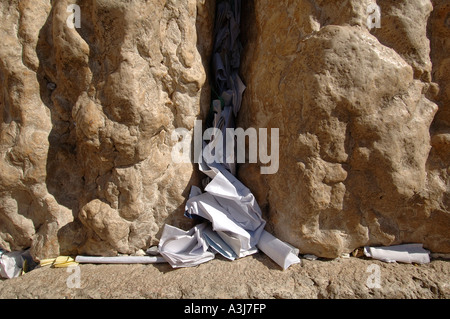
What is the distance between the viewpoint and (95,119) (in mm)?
1375

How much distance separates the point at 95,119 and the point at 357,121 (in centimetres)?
127

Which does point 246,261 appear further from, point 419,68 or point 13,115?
point 13,115

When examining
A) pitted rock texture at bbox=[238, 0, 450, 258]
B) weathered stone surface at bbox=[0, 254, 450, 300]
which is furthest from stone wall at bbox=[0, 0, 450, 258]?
weathered stone surface at bbox=[0, 254, 450, 300]

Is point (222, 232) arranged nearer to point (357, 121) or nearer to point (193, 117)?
point (193, 117)

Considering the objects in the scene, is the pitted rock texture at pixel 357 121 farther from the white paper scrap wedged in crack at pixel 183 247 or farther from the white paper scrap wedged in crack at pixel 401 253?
the white paper scrap wedged in crack at pixel 183 247

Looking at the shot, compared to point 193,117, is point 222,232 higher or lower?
lower

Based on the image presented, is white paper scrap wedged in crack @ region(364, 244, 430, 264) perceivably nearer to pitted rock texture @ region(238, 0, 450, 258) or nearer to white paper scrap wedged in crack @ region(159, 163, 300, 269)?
pitted rock texture @ region(238, 0, 450, 258)

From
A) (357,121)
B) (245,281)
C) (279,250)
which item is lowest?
(245,281)

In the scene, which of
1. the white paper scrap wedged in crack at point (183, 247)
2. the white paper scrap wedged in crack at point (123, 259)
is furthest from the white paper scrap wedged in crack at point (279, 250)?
the white paper scrap wedged in crack at point (123, 259)

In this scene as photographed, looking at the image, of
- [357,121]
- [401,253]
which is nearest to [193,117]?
[357,121]

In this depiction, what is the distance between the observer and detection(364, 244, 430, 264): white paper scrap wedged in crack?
1.44m

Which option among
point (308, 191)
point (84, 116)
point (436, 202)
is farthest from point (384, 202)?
point (84, 116)

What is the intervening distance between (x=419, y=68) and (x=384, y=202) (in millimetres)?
683

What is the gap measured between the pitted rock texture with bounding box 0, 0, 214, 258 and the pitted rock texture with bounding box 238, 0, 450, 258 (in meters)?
0.53
